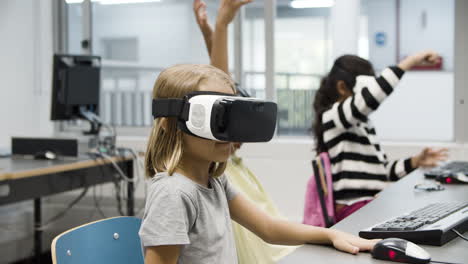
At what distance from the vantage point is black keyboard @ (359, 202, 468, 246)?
108 cm

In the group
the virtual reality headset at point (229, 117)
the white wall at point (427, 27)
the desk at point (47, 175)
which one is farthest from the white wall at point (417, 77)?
the virtual reality headset at point (229, 117)

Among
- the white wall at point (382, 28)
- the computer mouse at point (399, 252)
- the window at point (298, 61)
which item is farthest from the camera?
the white wall at point (382, 28)

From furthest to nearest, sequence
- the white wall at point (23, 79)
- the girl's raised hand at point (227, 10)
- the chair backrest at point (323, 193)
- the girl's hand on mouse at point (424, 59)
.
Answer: the white wall at point (23, 79), the chair backrest at point (323, 193), the girl's hand on mouse at point (424, 59), the girl's raised hand at point (227, 10)

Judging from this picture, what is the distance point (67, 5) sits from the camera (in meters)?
4.67

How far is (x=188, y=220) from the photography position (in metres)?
1.04

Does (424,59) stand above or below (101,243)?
above

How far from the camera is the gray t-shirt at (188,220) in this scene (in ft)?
3.25

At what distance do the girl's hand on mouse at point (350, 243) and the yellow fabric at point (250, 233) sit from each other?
0.43 m

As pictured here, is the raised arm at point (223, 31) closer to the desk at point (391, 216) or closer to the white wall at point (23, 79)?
the desk at point (391, 216)

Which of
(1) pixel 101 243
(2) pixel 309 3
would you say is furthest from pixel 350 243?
(2) pixel 309 3

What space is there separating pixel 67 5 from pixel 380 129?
278cm

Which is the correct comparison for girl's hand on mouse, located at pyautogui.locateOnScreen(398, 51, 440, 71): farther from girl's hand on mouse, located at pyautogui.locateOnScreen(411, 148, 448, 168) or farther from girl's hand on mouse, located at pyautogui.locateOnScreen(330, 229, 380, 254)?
girl's hand on mouse, located at pyautogui.locateOnScreen(330, 229, 380, 254)

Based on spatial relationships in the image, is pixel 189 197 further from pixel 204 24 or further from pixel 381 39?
pixel 381 39

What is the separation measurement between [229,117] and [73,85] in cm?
236
